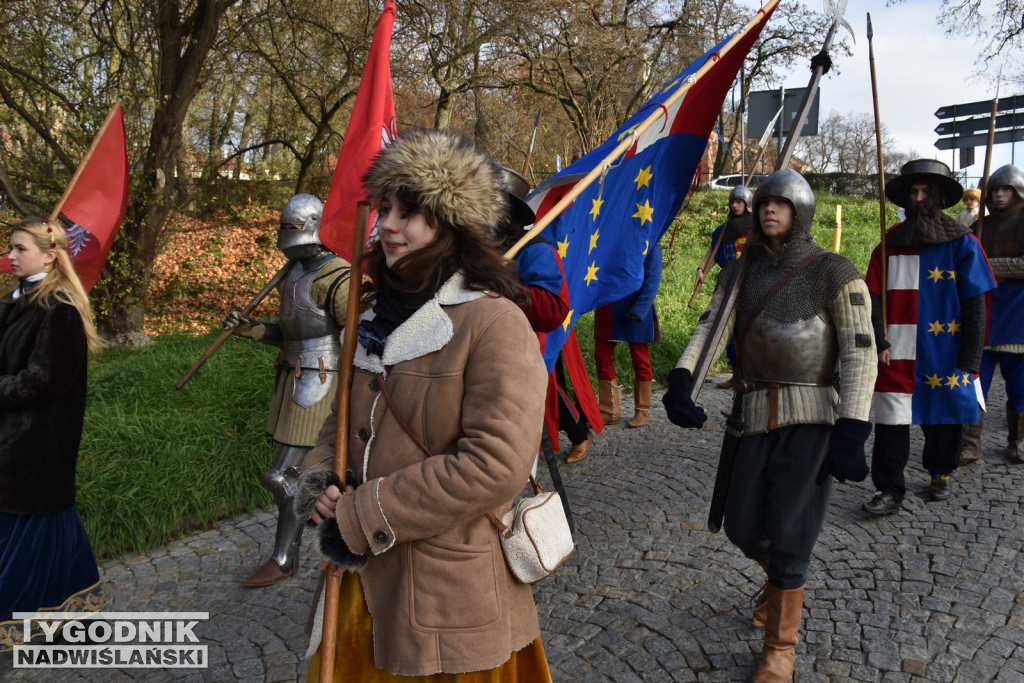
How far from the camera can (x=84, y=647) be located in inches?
132

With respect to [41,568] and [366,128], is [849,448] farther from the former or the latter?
[41,568]

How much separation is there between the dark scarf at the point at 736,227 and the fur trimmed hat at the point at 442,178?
5.70 meters

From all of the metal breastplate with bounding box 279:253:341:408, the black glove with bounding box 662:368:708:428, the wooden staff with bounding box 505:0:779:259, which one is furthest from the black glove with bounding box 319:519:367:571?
the metal breastplate with bounding box 279:253:341:408

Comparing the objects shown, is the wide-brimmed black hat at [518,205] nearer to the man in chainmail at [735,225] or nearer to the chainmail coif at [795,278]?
Result: the chainmail coif at [795,278]

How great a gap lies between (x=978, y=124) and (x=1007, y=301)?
5.04 ft

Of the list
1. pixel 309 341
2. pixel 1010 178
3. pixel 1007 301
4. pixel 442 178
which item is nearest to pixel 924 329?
pixel 1007 301

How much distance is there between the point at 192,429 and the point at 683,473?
11.6ft

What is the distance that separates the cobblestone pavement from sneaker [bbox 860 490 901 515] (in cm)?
5

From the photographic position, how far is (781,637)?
2.87 m

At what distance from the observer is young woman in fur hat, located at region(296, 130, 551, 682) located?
167 centimetres

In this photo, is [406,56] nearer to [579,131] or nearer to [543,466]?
[579,131]

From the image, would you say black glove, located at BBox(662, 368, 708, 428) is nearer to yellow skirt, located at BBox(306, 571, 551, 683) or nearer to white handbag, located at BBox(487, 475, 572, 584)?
white handbag, located at BBox(487, 475, 572, 584)

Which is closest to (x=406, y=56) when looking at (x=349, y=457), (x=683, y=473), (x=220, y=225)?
(x=220, y=225)

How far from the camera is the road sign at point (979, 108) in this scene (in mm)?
5781
